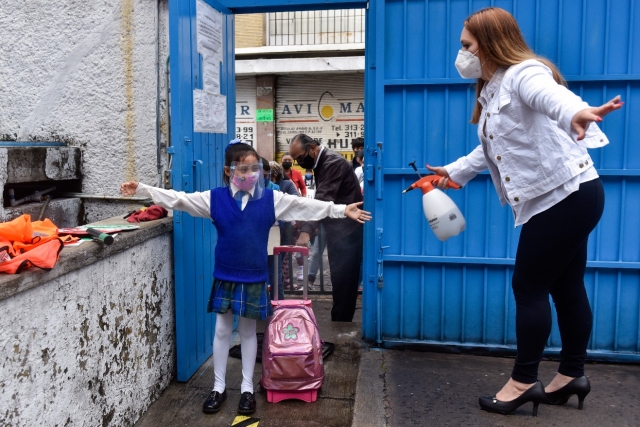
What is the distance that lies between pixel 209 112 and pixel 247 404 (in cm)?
198

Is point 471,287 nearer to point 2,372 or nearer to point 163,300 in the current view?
point 163,300

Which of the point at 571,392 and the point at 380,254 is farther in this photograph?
the point at 380,254

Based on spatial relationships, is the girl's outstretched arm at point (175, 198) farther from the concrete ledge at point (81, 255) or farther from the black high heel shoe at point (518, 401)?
the black high heel shoe at point (518, 401)

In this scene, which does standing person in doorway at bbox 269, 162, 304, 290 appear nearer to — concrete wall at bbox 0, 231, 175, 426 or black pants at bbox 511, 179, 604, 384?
concrete wall at bbox 0, 231, 175, 426

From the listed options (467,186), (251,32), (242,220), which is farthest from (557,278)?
(251,32)

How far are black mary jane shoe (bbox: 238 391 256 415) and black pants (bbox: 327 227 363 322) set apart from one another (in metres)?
1.94

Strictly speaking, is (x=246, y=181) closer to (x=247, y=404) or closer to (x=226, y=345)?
(x=226, y=345)

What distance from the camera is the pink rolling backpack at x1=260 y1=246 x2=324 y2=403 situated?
369 centimetres

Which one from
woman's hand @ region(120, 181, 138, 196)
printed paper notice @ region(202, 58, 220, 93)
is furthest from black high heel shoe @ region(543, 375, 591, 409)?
printed paper notice @ region(202, 58, 220, 93)

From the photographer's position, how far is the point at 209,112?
13.9 ft

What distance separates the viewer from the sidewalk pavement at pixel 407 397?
316 centimetres

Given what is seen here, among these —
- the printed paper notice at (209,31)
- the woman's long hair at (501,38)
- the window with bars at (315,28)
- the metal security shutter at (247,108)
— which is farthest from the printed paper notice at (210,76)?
the window with bars at (315,28)

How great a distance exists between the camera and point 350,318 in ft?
17.9

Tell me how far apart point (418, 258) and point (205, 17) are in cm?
220
